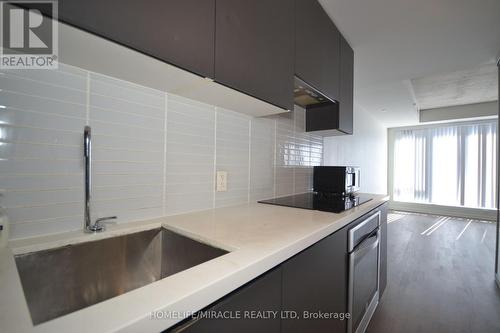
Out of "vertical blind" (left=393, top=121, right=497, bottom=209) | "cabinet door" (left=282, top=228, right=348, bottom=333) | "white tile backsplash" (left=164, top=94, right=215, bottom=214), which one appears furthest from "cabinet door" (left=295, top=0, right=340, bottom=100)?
"vertical blind" (left=393, top=121, right=497, bottom=209)

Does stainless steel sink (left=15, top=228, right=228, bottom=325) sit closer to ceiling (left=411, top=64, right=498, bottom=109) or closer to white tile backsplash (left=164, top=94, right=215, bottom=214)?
white tile backsplash (left=164, top=94, right=215, bottom=214)

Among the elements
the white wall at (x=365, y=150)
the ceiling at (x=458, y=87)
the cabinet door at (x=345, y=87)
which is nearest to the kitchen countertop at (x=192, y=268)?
the cabinet door at (x=345, y=87)

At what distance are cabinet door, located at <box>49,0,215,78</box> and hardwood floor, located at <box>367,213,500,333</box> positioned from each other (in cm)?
217

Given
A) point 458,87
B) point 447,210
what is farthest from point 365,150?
point 447,210

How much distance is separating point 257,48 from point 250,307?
3.29 ft

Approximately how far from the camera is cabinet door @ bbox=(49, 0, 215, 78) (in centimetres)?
53

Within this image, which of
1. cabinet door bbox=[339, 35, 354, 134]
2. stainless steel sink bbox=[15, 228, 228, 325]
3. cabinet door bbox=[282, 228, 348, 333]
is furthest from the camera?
cabinet door bbox=[339, 35, 354, 134]

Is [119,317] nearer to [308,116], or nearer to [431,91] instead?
[308,116]

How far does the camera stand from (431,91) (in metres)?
3.85

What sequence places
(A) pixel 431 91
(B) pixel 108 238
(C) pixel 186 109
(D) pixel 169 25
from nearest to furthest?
(D) pixel 169 25, (B) pixel 108 238, (C) pixel 186 109, (A) pixel 431 91

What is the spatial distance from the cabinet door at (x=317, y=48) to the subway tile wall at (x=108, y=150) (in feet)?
1.68

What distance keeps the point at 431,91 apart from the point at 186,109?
14.9ft

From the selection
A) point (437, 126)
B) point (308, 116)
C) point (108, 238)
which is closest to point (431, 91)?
point (437, 126)

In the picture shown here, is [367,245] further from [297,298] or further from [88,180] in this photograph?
[88,180]
